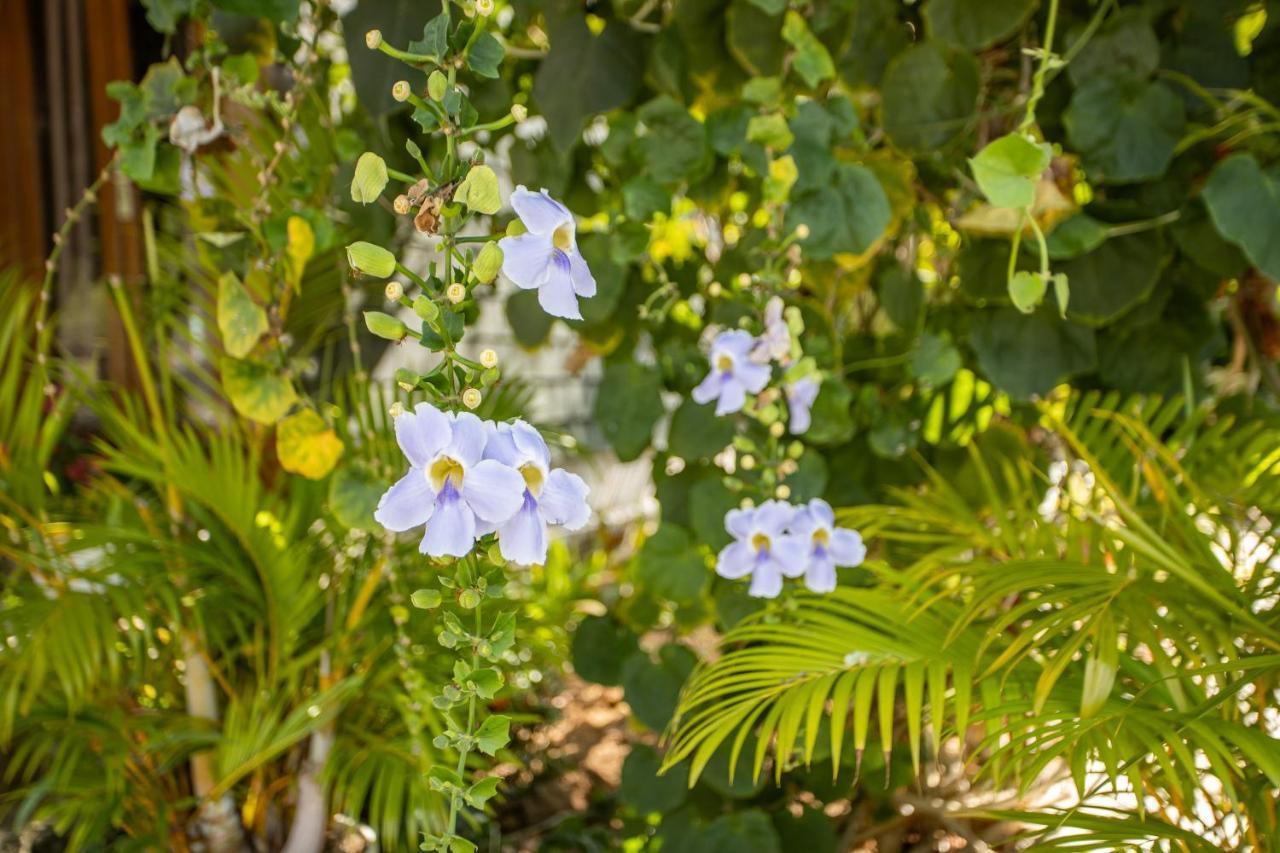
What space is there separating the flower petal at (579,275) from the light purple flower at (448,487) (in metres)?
0.14

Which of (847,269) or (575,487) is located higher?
(847,269)

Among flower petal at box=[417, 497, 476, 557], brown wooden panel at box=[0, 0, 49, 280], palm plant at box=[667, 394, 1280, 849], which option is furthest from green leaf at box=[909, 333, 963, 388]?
brown wooden panel at box=[0, 0, 49, 280]

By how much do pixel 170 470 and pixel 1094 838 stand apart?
1089 mm

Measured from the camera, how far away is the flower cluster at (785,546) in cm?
104

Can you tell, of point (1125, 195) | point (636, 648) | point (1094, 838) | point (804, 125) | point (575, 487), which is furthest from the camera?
point (636, 648)

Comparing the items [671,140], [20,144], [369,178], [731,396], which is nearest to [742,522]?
[731,396]

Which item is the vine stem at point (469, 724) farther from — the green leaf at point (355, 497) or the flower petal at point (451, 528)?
the green leaf at point (355, 497)

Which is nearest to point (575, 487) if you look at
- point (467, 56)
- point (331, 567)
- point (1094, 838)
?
point (467, 56)

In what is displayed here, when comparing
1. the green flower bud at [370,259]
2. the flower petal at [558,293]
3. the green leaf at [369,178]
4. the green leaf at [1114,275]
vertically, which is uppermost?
the green leaf at [1114,275]

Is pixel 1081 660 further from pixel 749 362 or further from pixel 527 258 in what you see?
pixel 527 258

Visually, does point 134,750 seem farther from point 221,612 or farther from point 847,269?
point 847,269

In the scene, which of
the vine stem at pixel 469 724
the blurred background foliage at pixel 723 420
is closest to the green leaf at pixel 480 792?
the vine stem at pixel 469 724

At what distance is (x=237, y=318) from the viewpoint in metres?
1.06

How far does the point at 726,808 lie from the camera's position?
133cm
